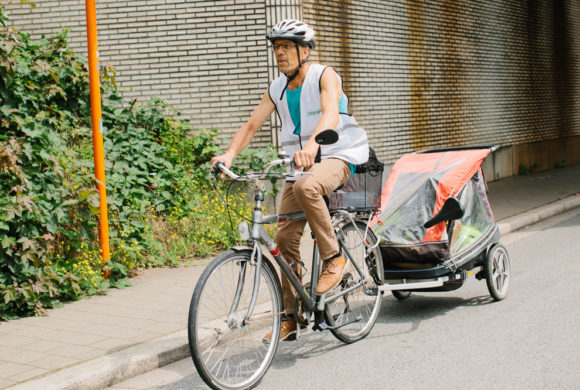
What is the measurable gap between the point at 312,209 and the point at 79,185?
3004 mm

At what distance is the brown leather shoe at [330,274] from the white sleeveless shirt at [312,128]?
69 cm

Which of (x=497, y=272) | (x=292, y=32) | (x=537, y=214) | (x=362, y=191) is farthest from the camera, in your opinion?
(x=537, y=214)

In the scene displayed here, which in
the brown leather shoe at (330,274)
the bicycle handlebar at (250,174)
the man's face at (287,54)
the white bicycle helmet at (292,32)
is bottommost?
the brown leather shoe at (330,274)

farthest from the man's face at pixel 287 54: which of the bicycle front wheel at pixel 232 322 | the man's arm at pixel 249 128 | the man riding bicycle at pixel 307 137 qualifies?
the bicycle front wheel at pixel 232 322

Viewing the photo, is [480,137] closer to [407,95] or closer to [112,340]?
[407,95]

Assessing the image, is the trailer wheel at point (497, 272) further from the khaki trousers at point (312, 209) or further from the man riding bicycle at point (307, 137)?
the khaki trousers at point (312, 209)

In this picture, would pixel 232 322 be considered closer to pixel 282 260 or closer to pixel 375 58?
pixel 282 260

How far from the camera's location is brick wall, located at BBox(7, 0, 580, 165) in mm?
9898

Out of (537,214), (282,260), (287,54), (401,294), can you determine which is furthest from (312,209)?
(537,214)

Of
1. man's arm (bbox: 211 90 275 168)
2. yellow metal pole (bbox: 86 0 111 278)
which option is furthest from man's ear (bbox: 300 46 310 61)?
yellow metal pole (bbox: 86 0 111 278)

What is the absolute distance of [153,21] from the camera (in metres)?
9.95

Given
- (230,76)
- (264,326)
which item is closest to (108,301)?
(264,326)

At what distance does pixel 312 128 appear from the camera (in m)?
4.44

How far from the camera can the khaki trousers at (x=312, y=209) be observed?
13.8ft
